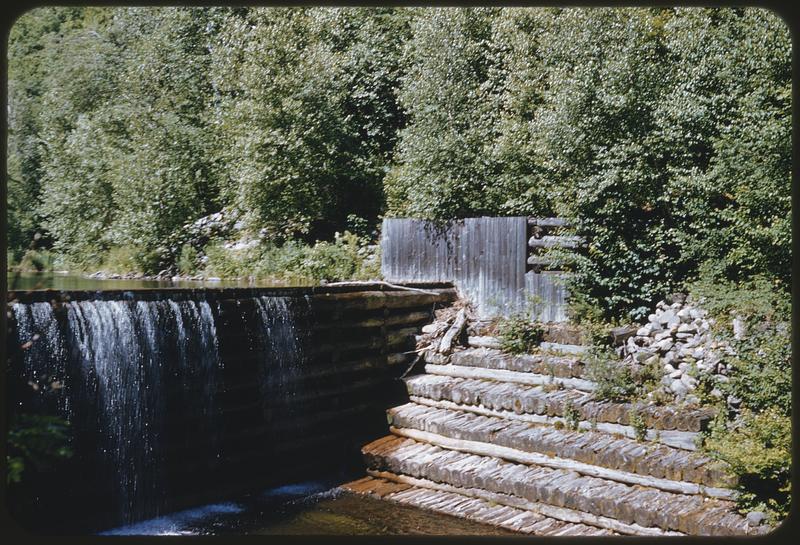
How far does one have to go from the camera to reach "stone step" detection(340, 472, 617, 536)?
8.54 metres

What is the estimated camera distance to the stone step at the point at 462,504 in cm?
854

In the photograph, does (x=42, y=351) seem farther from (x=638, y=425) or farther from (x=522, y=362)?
(x=638, y=425)

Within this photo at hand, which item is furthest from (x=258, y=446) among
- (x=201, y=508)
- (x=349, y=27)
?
(x=349, y=27)

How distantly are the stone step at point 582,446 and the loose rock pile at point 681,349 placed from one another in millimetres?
1017

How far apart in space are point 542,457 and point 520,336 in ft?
7.82

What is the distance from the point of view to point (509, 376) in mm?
11039

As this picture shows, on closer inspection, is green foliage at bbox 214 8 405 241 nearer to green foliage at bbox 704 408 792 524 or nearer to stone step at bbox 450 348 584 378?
stone step at bbox 450 348 584 378

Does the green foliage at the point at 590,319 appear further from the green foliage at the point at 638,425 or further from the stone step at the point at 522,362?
the green foliage at the point at 638,425

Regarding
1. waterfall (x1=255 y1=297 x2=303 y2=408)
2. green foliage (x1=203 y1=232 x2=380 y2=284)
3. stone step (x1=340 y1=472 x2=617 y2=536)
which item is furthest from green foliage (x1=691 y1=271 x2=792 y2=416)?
green foliage (x1=203 y1=232 x2=380 y2=284)

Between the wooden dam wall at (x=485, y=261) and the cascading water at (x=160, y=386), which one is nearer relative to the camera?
the cascading water at (x=160, y=386)

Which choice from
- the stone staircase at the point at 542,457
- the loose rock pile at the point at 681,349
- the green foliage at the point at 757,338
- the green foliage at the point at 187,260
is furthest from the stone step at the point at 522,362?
the green foliage at the point at 187,260

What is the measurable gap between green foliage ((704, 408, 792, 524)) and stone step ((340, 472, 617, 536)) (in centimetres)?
137

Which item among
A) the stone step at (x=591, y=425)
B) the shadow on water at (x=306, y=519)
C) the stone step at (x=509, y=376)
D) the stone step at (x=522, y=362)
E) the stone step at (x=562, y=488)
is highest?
the stone step at (x=522, y=362)

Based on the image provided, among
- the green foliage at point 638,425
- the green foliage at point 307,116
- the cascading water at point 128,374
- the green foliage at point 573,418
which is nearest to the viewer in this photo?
the cascading water at point 128,374
